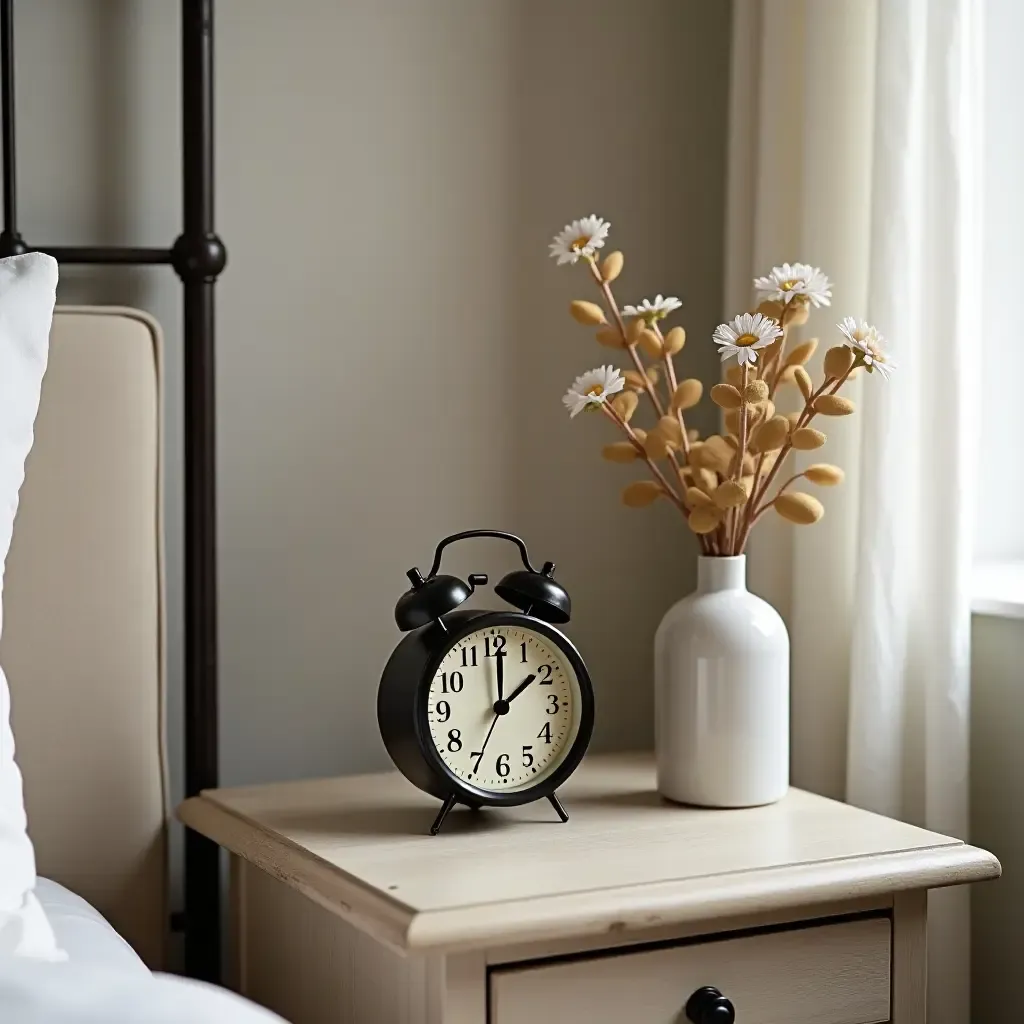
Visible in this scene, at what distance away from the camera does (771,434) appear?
1279 mm

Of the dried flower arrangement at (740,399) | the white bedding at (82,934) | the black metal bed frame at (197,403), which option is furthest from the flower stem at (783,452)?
the white bedding at (82,934)

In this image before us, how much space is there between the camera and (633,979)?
3.63ft

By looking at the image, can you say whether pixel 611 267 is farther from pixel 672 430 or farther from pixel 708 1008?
pixel 708 1008

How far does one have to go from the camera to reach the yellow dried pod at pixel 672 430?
53.4 inches

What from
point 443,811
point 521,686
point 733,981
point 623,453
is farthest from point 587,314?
point 733,981

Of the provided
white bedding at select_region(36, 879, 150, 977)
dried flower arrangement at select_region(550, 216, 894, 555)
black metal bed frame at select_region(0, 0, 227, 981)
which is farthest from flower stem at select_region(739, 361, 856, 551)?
white bedding at select_region(36, 879, 150, 977)

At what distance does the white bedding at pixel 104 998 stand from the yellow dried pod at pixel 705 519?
1.89 feet

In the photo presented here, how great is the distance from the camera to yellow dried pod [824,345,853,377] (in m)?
1.26

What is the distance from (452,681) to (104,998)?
1.42 feet

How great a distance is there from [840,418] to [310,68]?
2.24 ft

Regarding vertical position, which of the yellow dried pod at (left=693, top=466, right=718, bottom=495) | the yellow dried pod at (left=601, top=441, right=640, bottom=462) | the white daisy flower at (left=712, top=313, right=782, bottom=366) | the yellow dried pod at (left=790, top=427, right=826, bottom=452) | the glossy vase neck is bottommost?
the glossy vase neck

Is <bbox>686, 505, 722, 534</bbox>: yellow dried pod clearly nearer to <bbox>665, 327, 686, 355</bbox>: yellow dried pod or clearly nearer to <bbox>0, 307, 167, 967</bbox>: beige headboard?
<bbox>665, 327, 686, 355</bbox>: yellow dried pod

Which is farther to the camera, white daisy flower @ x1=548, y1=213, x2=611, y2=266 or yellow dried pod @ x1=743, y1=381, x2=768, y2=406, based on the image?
white daisy flower @ x1=548, y1=213, x2=611, y2=266

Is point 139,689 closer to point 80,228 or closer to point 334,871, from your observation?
point 334,871
